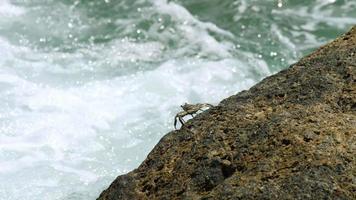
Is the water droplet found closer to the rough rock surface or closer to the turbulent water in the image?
the turbulent water

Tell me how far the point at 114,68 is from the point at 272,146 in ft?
24.3

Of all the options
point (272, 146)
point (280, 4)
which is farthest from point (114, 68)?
point (272, 146)

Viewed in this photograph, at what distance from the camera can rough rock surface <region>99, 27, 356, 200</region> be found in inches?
82.3

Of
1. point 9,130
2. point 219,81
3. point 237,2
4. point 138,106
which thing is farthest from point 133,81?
point 237,2

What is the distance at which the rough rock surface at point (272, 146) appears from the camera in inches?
82.3

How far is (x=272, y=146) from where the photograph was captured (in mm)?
2270

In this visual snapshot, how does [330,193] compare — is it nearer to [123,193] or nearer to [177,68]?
[123,193]

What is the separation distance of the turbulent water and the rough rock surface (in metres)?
4.51

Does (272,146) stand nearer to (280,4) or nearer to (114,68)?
(114,68)

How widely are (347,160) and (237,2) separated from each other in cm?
893

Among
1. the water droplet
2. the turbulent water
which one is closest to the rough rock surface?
the turbulent water

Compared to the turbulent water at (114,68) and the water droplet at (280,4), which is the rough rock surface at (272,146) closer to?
the turbulent water at (114,68)

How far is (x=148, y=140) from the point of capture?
799 centimetres

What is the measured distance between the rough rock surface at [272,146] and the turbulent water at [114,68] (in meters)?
4.51
